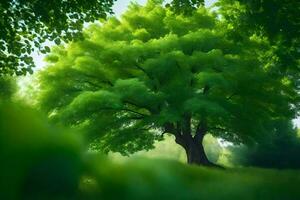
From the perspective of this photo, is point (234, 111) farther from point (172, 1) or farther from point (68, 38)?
point (68, 38)

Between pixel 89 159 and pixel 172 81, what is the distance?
17.3 metres

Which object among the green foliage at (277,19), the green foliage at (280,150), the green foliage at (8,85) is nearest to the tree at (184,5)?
the green foliage at (277,19)

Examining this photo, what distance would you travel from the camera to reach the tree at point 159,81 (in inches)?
728

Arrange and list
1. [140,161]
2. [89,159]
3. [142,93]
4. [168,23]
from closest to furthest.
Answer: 1. [89,159]
2. [140,161]
3. [142,93]
4. [168,23]

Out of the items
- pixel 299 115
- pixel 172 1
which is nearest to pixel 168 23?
pixel 172 1

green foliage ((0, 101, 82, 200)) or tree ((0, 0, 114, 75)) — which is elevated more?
tree ((0, 0, 114, 75))

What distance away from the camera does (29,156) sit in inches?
110

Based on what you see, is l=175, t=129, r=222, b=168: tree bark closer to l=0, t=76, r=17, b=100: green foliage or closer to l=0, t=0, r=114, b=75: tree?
l=0, t=0, r=114, b=75: tree

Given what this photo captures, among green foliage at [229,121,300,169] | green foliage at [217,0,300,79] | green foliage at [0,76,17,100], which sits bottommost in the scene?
green foliage at [217,0,300,79]

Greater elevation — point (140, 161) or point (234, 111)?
point (234, 111)

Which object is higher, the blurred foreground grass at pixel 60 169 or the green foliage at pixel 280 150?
the green foliage at pixel 280 150

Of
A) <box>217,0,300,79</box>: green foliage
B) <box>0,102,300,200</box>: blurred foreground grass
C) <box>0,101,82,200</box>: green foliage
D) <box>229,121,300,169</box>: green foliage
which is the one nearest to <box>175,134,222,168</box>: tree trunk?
<box>229,121,300,169</box>: green foliage

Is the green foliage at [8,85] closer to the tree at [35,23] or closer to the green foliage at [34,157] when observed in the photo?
the tree at [35,23]

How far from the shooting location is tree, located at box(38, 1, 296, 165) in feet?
60.6
